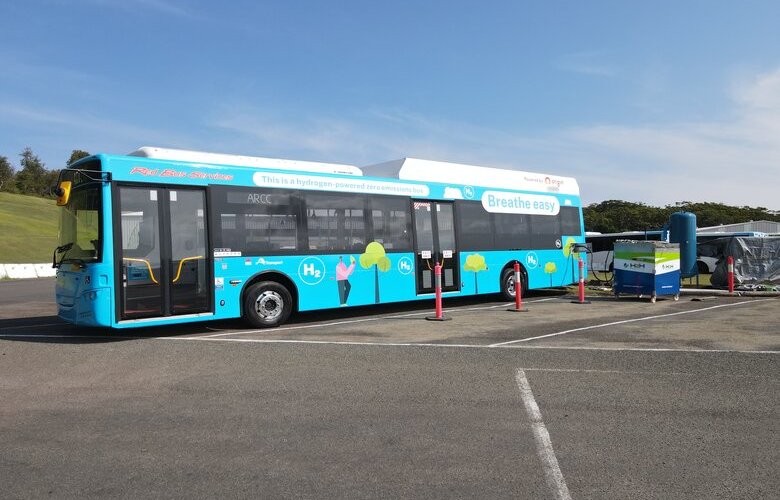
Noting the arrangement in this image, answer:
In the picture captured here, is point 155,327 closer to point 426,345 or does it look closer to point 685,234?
point 426,345

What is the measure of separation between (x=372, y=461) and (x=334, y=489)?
1.78 feet

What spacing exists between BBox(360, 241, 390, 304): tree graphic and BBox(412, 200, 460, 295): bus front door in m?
0.96

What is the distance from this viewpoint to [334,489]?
12.5 feet

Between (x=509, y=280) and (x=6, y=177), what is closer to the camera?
(x=509, y=280)

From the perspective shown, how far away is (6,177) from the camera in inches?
4695

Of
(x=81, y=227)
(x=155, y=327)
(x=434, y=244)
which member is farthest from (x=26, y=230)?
(x=434, y=244)

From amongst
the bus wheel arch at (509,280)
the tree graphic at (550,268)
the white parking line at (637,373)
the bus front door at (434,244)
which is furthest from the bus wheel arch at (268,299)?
the tree graphic at (550,268)

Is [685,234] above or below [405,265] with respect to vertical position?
above

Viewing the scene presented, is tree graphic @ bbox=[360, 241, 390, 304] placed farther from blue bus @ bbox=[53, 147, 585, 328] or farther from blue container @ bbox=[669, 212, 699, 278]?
blue container @ bbox=[669, 212, 699, 278]

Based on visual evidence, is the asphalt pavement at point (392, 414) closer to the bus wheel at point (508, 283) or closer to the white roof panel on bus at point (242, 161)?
the white roof panel on bus at point (242, 161)

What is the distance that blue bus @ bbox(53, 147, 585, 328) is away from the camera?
9438 millimetres

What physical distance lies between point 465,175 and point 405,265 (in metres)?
3.14

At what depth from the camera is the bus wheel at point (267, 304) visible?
10883mm

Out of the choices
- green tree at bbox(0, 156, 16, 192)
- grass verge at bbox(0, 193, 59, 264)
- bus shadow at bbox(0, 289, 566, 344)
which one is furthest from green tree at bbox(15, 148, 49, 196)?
bus shadow at bbox(0, 289, 566, 344)
